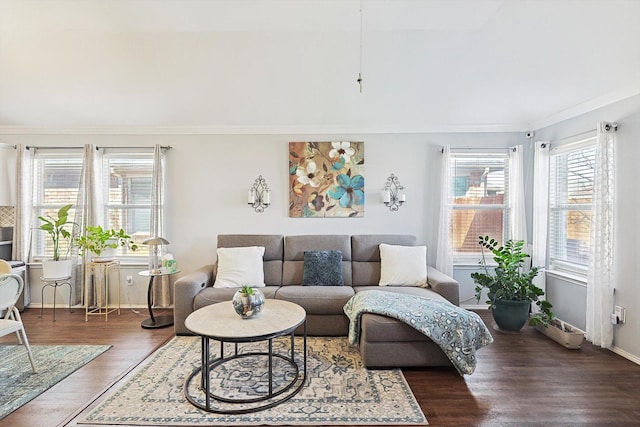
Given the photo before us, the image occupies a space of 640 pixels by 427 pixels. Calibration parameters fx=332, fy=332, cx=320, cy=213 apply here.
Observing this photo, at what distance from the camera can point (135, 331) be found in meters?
3.66

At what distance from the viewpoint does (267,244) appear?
417 cm

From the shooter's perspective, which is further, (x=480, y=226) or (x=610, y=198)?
(x=480, y=226)

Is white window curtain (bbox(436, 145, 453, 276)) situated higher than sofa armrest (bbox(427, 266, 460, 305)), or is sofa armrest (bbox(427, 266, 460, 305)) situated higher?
white window curtain (bbox(436, 145, 453, 276))

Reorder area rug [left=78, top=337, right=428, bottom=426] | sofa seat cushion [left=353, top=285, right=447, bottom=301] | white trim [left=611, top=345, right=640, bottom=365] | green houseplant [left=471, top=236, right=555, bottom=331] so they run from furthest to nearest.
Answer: green houseplant [left=471, top=236, right=555, bottom=331]
sofa seat cushion [left=353, top=285, right=447, bottom=301]
white trim [left=611, top=345, right=640, bottom=365]
area rug [left=78, top=337, right=428, bottom=426]

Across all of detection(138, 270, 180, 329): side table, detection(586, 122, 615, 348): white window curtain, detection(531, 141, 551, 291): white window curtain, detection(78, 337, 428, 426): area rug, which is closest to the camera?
detection(78, 337, 428, 426): area rug

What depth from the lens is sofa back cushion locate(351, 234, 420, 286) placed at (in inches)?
158

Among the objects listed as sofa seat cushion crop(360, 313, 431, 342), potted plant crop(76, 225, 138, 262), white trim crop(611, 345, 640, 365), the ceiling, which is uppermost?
the ceiling

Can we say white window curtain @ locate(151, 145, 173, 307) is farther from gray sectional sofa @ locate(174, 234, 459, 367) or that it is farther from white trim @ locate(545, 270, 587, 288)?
white trim @ locate(545, 270, 587, 288)

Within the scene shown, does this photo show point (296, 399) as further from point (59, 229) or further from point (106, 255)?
point (59, 229)

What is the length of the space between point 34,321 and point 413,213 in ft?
16.0

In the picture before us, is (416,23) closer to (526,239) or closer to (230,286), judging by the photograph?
(526,239)

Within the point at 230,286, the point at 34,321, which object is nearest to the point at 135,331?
the point at 230,286

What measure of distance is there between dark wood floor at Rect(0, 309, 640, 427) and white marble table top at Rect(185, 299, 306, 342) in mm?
906

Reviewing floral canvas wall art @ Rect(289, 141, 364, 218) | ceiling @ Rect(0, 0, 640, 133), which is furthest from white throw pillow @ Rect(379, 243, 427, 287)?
ceiling @ Rect(0, 0, 640, 133)
